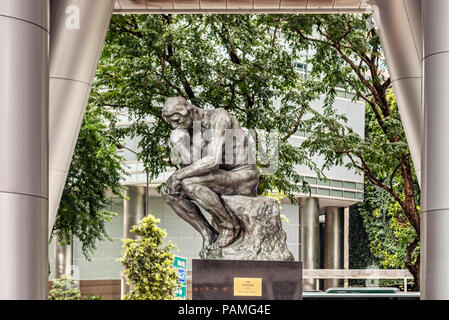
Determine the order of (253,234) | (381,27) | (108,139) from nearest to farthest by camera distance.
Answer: (253,234), (381,27), (108,139)

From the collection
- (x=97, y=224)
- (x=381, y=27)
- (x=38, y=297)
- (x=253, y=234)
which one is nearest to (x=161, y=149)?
(x=97, y=224)

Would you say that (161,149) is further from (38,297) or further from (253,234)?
(38,297)

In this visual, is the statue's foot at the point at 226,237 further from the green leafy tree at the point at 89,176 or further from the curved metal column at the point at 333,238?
the curved metal column at the point at 333,238

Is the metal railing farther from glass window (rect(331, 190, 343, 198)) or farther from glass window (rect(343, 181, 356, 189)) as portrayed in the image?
glass window (rect(343, 181, 356, 189))

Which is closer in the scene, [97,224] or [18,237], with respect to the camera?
[18,237]

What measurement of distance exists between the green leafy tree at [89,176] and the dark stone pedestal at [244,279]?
28.9ft

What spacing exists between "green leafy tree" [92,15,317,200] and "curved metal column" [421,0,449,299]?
30.0ft

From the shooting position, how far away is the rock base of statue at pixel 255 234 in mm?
8547

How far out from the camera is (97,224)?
18141mm

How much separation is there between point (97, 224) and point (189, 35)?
550 cm

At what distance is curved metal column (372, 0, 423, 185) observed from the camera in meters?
Answer: 10.5

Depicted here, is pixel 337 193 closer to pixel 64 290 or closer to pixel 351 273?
pixel 351 273
